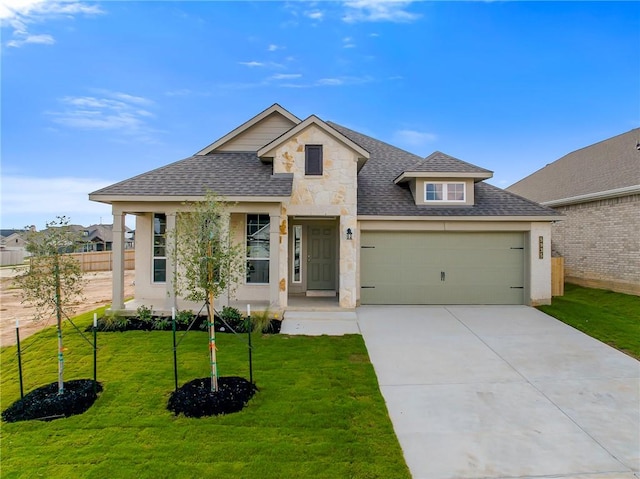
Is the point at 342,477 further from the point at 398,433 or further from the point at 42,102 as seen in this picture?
the point at 42,102

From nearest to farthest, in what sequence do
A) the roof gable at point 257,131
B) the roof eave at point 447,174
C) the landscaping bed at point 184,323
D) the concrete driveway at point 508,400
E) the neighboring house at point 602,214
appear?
the concrete driveway at point 508,400 → the landscaping bed at point 184,323 → the roof eave at point 447,174 → the roof gable at point 257,131 → the neighboring house at point 602,214

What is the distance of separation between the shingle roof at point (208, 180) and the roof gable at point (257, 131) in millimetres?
691

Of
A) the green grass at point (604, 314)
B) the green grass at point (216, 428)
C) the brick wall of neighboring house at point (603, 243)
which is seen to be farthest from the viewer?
the brick wall of neighboring house at point (603, 243)

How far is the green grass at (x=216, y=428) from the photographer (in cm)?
350

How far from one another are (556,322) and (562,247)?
7.85m

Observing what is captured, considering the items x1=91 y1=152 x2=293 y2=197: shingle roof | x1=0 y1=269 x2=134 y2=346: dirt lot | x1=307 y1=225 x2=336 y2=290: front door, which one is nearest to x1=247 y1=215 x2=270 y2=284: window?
x1=91 y1=152 x2=293 y2=197: shingle roof

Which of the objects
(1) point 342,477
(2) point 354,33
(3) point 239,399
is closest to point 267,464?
(1) point 342,477

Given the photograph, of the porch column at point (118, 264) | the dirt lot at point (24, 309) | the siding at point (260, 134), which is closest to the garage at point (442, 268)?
the siding at point (260, 134)

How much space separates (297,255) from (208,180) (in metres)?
3.86

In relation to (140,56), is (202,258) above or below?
below

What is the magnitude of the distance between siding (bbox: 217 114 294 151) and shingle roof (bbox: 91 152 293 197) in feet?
2.33

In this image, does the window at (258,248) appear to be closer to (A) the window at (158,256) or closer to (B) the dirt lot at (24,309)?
(A) the window at (158,256)

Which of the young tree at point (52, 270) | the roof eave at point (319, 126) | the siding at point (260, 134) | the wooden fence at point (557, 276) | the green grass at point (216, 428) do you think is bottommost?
the green grass at point (216, 428)

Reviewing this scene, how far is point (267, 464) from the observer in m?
3.53
